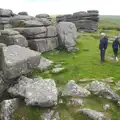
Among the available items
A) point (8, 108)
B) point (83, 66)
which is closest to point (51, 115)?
point (8, 108)

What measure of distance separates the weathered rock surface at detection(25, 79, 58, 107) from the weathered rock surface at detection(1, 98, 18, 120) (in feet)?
3.12

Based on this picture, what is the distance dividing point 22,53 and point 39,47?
45.2 feet

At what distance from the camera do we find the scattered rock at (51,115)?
17.2 metres

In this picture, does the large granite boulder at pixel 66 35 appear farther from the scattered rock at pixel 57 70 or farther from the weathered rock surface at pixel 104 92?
the weathered rock surface at pixel 104 92

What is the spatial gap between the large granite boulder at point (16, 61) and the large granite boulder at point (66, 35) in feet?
53.4

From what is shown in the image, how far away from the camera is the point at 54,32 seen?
38.8 m

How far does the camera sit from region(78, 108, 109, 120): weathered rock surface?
16.8 m

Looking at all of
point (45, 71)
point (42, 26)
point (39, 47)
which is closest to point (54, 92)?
point (45, 71)

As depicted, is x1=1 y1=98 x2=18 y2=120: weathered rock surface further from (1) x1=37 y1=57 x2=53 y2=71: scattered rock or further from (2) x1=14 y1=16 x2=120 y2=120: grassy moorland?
(1) x1=37 y1=57 x2=53 y2=71: scattered rock

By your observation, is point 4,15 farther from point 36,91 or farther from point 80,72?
point 36,91

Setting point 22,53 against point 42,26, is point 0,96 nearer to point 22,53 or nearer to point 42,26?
point 22,53

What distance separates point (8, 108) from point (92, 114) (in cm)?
600

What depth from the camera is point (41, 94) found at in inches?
722

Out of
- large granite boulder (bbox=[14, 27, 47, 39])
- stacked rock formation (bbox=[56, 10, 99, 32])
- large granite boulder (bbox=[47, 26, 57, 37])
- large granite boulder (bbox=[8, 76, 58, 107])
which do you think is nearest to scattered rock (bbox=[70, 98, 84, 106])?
large granite boulder (bbox=[8, 76, 58, 107])
